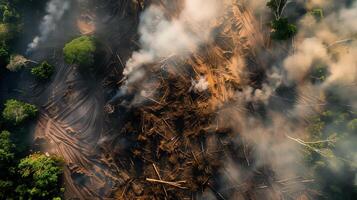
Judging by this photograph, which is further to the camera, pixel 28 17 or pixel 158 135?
pixel 28 17


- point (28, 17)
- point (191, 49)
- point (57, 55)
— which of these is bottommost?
point (191, 49)

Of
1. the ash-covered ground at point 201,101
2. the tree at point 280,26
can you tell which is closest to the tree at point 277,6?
the tree at point 280,26

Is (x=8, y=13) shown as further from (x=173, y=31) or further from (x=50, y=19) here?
(x=173, y=31)

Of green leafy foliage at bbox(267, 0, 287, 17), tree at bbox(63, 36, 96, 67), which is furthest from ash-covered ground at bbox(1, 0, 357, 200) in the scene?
tree at bbox(63, 36, 96, 67)

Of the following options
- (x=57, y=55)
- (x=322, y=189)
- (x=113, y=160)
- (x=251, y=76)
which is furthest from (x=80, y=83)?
(x=322, y=189)

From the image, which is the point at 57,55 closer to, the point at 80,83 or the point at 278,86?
the point at 80,83

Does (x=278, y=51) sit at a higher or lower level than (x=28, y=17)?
lower

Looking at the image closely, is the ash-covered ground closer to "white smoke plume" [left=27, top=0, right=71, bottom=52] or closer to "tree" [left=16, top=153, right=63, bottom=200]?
"white smoke plume" [left=27, top=0, right=71, bottom=52]
